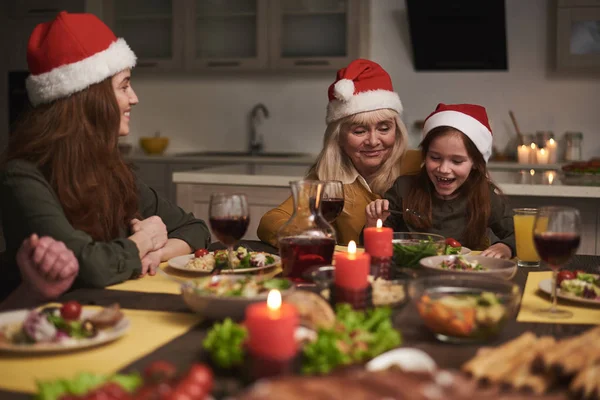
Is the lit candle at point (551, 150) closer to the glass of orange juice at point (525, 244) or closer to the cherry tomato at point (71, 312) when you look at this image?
the glass of orange juice at point (525, 244)

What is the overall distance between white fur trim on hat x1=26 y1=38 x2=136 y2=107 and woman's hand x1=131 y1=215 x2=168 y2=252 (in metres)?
0.39

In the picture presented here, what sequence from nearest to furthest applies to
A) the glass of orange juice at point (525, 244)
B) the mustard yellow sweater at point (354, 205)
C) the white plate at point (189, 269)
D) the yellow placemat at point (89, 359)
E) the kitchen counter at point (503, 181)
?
the yellow placemat at point (89, 359), the white plate at point (189, 269), the glass of orange juice at point (525, 244), the mustard yellow sweater at point (354, 205), the kitchen counter at point (503, 181)

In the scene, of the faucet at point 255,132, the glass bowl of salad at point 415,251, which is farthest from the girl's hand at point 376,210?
the faucet at point 255,132

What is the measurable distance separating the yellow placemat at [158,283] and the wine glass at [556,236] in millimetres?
609

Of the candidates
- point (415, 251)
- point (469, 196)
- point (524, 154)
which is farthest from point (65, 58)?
point (524, 154)

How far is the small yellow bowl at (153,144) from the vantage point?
19.1 ft

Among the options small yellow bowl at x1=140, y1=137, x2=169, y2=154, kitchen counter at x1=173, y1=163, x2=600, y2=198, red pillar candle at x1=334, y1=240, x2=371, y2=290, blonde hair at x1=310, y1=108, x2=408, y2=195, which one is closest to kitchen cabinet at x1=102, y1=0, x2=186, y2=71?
small yellow bowl at x1=140, y1=137, x2=169, y2=154

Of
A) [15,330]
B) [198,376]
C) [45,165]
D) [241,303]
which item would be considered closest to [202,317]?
[241,303]

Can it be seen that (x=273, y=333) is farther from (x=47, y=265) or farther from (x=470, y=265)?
(x=470, y=265)

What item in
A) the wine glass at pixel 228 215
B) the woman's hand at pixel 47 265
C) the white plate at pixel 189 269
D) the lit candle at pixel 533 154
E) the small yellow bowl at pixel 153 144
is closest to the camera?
the woman's hand at pixel 47 265

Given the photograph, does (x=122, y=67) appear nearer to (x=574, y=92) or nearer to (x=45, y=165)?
(x=45, y=165)

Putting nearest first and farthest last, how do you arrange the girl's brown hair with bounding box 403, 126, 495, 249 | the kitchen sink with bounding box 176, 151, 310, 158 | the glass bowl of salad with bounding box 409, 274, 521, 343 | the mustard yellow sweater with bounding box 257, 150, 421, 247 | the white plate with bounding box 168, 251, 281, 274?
the glass bowl of salad with bounding box 409, 274, 521, 343, the white plate with bounding box 168, 251, 281, 274, the girl's brown hair with bounding box 403, 126, 495, 249, the mustard yellow sweater with bounding box 257, 150, 421, 247, the kitchen sink with bounding box 176, 151, 310, 158

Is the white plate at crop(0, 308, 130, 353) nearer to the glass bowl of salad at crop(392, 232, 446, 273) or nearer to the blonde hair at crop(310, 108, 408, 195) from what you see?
the glass bowl of salad at crop(392, 232, 446, 273)

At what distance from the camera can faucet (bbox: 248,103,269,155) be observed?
5883mm
